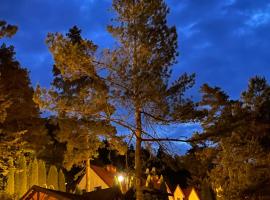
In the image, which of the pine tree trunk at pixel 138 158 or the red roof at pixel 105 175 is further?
the red roof at pixel 105 175

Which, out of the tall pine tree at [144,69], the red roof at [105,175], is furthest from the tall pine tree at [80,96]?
the red roof at [105,175]

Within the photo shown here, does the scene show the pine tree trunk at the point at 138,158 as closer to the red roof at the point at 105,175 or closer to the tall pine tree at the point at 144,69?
the tall pine tree at the point at 144,69

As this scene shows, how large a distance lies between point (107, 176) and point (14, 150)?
63.2ft

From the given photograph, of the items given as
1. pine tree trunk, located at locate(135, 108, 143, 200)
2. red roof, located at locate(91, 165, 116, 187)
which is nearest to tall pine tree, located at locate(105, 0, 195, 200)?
pine tree trunk, located at locate(135, 108, 143, 200)

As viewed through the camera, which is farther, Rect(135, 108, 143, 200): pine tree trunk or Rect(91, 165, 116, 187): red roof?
Rect(91, 165, 116, 187): red roof

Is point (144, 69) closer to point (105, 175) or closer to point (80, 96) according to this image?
Result: point (80, 96)

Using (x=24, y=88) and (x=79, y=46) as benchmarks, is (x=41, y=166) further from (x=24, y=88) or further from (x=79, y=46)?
(x=79, y=46)

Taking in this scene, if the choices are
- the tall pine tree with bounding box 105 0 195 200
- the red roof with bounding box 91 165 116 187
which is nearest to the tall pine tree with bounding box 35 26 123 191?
the tall pine tree with bounding box 105 0 195 200

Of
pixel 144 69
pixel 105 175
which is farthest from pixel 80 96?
pixel 105 175

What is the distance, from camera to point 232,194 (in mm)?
28859

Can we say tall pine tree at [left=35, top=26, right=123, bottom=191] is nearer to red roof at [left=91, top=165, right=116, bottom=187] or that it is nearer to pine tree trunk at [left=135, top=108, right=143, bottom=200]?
pine tree trunk at [left=135, top=108, right=143, bottom=200]

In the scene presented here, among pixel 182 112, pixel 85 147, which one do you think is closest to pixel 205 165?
pixel 85 147

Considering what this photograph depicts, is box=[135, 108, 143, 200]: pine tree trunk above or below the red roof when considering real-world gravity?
below

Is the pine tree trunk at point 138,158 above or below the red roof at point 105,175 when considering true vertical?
below
